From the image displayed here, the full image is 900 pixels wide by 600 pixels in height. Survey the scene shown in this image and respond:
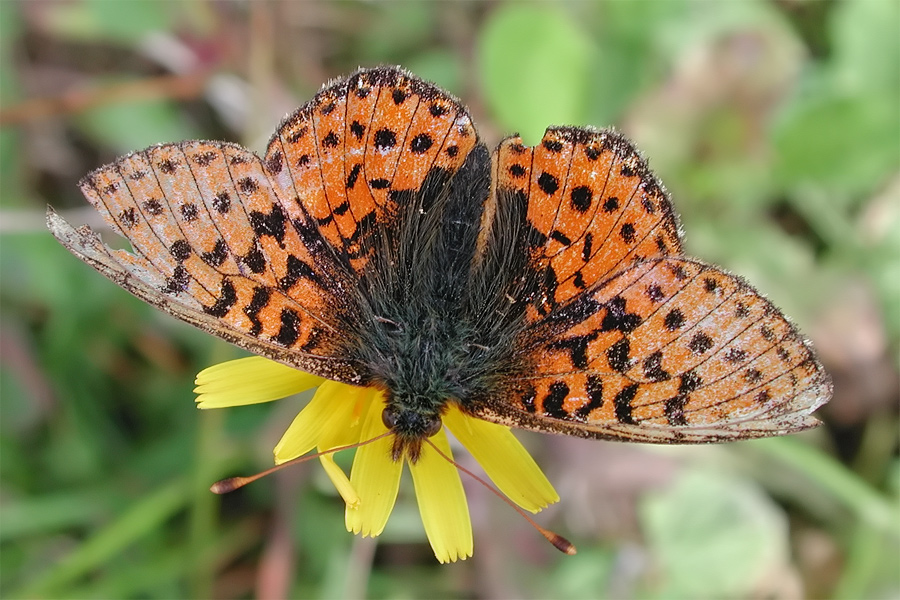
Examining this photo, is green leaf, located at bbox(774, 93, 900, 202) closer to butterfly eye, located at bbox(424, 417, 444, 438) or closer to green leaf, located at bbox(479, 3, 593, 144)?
green leaf, located at bbox(479, 3, 593, 144)

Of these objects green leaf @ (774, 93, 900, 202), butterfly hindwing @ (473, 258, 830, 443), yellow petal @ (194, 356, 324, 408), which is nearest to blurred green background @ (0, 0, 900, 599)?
green leaf @ (774, 93, 900, 202)

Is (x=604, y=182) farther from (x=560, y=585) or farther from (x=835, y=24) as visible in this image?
(x=835, y=24)

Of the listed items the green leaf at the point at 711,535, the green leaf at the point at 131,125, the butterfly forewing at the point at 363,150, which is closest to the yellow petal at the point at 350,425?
the butterfly forewing at the point at 363,150

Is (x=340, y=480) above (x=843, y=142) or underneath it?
underneath

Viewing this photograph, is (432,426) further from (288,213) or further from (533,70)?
(533,70)

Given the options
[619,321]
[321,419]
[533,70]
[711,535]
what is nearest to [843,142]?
[533,70]

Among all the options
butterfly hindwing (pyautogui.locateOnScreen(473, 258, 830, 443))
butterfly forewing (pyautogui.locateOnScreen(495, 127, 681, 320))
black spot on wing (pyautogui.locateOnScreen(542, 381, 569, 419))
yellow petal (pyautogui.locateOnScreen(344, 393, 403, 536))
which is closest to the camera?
butterfly hindwing (pyautogui.locateOnScreen(473, 258, 830, 443))
